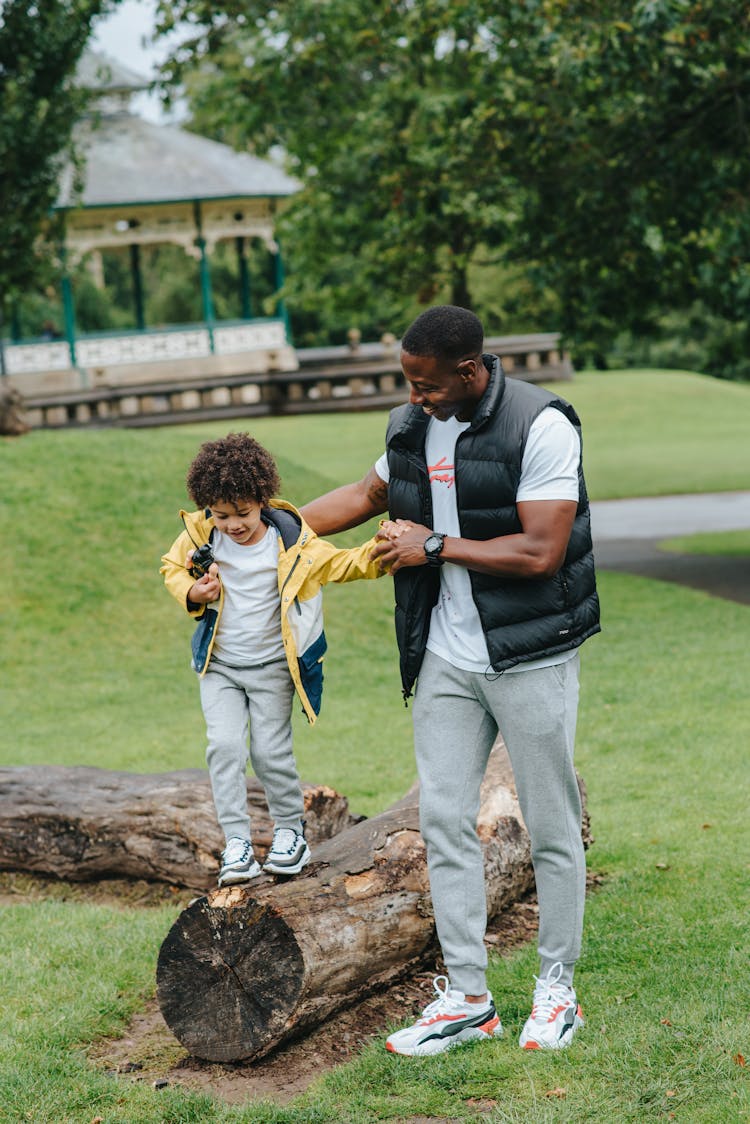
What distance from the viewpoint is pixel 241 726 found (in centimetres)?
459

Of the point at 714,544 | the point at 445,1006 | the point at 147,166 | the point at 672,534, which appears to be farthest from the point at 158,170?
the point at 445,1006

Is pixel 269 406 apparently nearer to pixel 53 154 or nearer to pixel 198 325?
pixel 198 325

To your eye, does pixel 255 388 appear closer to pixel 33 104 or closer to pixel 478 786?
pixel 33 104

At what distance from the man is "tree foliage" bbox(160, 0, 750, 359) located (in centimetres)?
808

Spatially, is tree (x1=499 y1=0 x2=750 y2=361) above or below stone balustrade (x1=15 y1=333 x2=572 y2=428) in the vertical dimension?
above

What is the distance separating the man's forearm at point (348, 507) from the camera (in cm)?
439

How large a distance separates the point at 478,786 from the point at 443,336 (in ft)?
4.56

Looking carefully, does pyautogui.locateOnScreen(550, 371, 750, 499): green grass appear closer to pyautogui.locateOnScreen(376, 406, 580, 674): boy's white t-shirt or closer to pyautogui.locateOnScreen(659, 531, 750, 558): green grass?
pyautogui.locateOnScreen(659, 531, 750, 558): green grass

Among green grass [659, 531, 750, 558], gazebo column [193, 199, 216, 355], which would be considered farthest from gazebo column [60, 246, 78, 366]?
green grass [659, 531, 750, 558]

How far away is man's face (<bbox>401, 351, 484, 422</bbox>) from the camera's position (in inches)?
150

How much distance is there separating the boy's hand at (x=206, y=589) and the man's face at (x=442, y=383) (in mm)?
959

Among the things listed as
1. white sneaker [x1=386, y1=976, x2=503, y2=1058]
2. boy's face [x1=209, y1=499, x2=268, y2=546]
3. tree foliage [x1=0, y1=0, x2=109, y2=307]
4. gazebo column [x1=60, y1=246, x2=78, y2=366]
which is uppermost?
tree foliage [x1=0, y1=0, x2=109, y2=307]

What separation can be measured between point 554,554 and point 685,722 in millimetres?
5378

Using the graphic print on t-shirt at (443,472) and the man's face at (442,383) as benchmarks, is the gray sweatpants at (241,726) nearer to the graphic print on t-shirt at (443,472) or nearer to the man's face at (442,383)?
the graphic print on t-shirt at (443,472)
